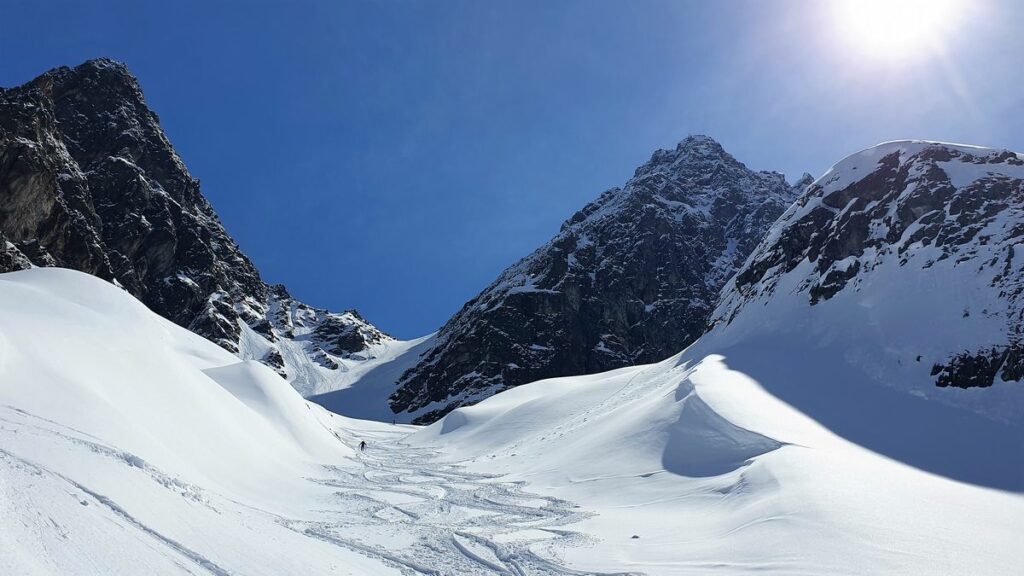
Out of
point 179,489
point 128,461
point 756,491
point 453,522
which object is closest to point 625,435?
point 756,491

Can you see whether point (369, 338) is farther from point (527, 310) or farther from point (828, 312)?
point (828, 312)

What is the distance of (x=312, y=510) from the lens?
58.5 feet

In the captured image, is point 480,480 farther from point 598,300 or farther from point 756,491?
point 598,300

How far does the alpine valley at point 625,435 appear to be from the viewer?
1140cm

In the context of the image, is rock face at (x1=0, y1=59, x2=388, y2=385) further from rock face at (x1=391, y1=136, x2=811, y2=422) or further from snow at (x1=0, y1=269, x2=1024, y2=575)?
snow at (x1=0, y1=269, x2=1024, y2=575)

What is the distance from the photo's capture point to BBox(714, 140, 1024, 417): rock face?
30969 millimetres

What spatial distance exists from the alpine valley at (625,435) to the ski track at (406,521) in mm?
103

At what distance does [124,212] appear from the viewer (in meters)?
124

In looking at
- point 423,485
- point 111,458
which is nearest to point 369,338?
point 423,485

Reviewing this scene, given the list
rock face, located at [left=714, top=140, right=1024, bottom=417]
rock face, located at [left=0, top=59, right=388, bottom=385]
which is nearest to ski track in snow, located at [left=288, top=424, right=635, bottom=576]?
rock face, located at [left=714, top=140, right=1024, bottom=417]

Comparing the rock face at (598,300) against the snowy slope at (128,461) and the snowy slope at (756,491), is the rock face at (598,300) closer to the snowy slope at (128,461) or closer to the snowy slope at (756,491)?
the snowy slope at (756,491)

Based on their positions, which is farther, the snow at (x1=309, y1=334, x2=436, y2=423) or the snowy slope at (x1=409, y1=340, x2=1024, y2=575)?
the snow at (x1=309, y1=334, x2=436, y2=423)

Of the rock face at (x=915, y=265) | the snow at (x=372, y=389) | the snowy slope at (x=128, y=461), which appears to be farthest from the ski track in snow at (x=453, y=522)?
the snow at (x=372, y=389)

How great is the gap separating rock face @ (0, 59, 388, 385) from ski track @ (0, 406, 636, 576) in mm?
77098
